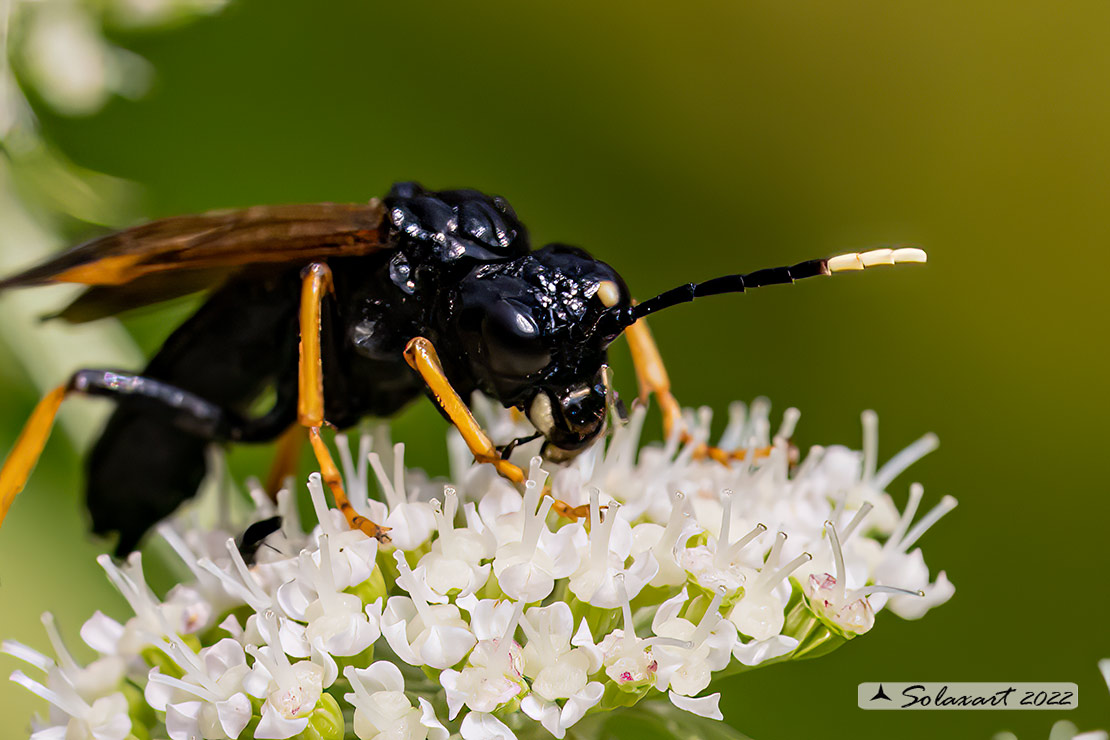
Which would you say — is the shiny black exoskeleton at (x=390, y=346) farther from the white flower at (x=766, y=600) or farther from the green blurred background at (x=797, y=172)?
the green blurred background at (x=797, y=172)

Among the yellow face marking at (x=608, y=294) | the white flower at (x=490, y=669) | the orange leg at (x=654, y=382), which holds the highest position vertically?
the yellow face marking at (x=608, y=294)

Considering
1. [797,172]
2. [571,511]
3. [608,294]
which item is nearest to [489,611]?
[571,511]

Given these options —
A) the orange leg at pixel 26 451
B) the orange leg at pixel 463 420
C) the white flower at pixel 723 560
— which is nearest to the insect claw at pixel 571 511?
the orange leg at pixel 463 420

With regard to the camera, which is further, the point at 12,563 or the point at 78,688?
the point at 12,563

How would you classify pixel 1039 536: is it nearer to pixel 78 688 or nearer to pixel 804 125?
pixel 804 125

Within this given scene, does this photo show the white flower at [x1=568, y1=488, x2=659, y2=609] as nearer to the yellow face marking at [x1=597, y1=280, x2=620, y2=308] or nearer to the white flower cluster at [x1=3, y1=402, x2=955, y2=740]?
the white flower cluster at [x1=3, y1=402, x2=955, y2=740]

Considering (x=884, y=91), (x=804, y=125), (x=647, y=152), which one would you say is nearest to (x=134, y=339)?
(x=647, y=152)
